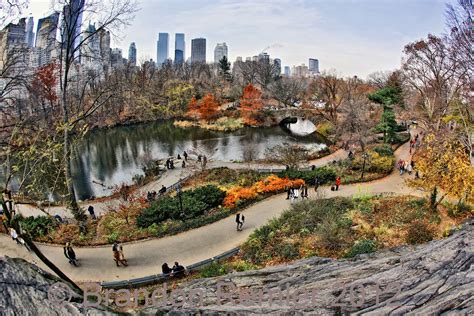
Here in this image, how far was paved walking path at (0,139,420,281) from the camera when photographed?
1241cm

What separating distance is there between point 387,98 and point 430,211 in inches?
804

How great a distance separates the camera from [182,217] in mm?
16219

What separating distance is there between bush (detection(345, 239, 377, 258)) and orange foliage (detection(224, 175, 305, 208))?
7023mm

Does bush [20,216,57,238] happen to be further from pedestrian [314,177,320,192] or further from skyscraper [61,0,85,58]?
pedestrian [314,177,320,192]

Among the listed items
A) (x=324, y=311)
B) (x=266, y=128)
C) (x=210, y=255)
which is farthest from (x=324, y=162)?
(x=324, y=311)

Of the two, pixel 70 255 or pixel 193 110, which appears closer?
pixel 70 255

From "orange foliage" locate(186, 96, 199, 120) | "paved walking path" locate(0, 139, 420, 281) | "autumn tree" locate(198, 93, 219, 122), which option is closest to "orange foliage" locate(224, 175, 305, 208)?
"paved walking path" locate(0, 139, 420, 281)

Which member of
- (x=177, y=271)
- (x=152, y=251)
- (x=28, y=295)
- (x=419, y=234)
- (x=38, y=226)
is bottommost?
(x=152, y=251)

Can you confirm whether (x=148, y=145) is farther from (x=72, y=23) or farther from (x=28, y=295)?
(x=28, y=295)

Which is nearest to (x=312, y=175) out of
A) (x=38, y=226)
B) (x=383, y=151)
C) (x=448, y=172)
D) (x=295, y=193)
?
(x=295, y=193)

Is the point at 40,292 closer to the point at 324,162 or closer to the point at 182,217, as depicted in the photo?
the point at 182,217

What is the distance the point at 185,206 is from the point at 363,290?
12.4 metres

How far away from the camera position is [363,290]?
197 inches

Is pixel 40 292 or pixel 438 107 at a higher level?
pixel 438 107
